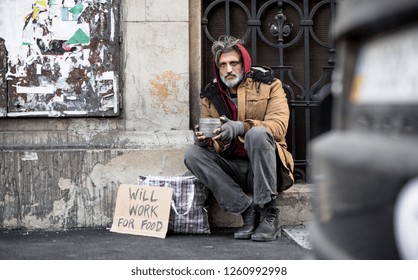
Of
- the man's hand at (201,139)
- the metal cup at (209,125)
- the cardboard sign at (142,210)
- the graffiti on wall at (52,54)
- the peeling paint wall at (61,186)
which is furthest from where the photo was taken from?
the graffiti on wall at (52,54)

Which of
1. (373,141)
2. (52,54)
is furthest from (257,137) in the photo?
(373,141)

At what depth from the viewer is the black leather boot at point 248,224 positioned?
494 centimetres

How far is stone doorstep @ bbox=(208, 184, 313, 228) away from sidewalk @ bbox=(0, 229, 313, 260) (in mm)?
108

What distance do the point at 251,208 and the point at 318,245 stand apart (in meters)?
3.35

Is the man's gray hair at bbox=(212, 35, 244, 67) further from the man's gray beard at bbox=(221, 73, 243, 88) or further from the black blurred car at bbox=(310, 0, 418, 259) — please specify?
the black blurred car at bbox=(310, 0, 418, 259)

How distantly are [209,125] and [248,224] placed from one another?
2.47 ft

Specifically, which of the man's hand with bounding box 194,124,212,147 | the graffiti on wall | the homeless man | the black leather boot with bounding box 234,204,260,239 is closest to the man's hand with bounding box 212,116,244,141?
the homeless man

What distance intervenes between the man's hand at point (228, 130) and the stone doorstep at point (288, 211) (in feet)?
2.20

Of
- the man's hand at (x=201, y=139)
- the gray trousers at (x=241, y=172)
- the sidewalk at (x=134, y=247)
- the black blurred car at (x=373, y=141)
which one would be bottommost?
the sidewalk at (x=134, y=247)

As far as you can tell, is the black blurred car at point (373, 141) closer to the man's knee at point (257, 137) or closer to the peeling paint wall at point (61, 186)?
the man's knee at point (257, 137)

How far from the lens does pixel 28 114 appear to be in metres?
5.50

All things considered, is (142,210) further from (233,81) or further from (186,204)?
(233,81)

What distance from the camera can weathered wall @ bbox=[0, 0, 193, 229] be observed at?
5.35 m

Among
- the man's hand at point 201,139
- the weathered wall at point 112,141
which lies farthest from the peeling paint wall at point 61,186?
the man's hand at point 201,139
